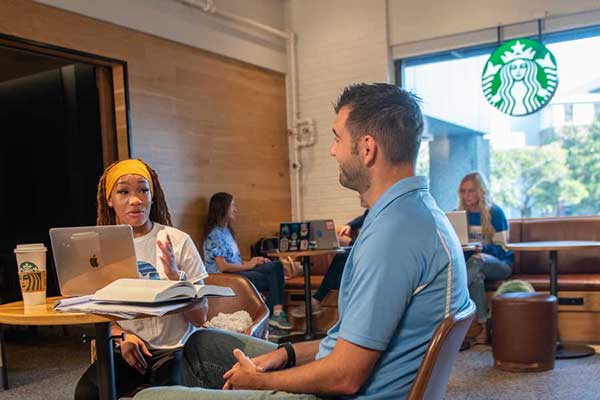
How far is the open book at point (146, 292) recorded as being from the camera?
4.99 feet

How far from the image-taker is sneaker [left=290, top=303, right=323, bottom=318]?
5.12 metres

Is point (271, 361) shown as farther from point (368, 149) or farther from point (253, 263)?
point (253, 263)

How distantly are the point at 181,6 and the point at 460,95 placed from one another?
109 inches

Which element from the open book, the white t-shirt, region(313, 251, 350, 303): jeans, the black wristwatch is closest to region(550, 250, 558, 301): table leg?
region(313, 251, 350, 303): jeans

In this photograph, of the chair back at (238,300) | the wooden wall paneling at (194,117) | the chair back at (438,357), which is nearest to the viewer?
the chair back at (438,357)

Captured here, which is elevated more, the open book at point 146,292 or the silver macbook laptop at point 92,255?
the silver macbook laptop at point 92,255

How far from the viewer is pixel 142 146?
4.66m

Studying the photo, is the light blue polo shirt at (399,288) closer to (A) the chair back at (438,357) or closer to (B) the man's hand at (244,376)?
(A) the chair back at (438,357)

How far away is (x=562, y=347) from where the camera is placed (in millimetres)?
4086

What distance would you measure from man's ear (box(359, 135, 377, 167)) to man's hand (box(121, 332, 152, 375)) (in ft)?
3.68

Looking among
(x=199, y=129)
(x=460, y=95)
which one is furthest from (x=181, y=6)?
(x=460, y=95)

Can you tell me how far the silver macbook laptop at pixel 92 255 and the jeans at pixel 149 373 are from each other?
435 millimetres

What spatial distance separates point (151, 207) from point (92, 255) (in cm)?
64

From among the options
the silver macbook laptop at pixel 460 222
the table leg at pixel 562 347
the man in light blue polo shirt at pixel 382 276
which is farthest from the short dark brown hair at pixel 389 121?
the table leg at pixel 562 347
